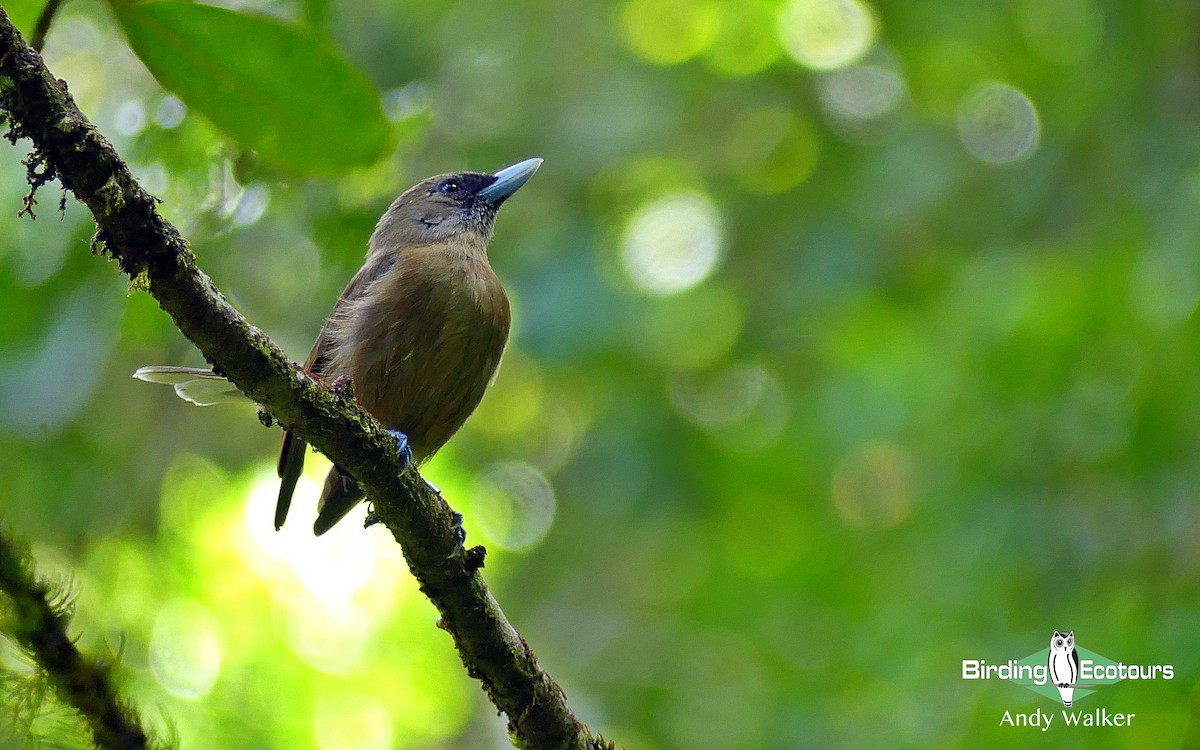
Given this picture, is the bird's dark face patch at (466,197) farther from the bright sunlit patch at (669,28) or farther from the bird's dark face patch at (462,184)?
the bright sunlit patch at (669,28)

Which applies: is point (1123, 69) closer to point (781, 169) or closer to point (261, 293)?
point (781, 169)

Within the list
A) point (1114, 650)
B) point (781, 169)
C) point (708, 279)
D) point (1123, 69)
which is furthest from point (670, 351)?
point (1114, 650)

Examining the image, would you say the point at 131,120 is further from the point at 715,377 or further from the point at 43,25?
the point at 715,377

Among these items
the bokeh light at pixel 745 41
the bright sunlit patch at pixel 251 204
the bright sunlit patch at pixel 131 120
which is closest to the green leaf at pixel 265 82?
the bright sunlit patch at pixel 251 204

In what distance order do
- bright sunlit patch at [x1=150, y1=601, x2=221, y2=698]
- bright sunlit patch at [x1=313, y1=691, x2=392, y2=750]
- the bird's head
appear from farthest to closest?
bright sunlit patch at [x1=313, y1=691, x2=392, y2=750]
bright sunlit patch at [x1=150, y1=601, x2=221, y2=698]
the bird's head

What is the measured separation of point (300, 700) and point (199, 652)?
643 mm

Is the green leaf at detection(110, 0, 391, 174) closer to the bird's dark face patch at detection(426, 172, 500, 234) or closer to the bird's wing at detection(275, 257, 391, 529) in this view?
the bird's wing at detection(275, 257, 391, 529)

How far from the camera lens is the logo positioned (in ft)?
12.1

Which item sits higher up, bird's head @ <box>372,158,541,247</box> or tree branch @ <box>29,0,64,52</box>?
bird's head @ <box>372,158,541,247</box>

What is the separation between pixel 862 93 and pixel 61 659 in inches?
264

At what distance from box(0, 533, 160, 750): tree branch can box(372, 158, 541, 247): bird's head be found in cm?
322

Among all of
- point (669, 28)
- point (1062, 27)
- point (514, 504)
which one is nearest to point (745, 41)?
point (669, 28)

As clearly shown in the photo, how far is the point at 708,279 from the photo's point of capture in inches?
280

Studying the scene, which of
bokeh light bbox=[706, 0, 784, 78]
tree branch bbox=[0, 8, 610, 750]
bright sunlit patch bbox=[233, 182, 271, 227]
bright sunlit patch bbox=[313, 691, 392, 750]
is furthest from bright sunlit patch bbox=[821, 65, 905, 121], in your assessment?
tree branch bbox=[0, 8, 610, 750]
